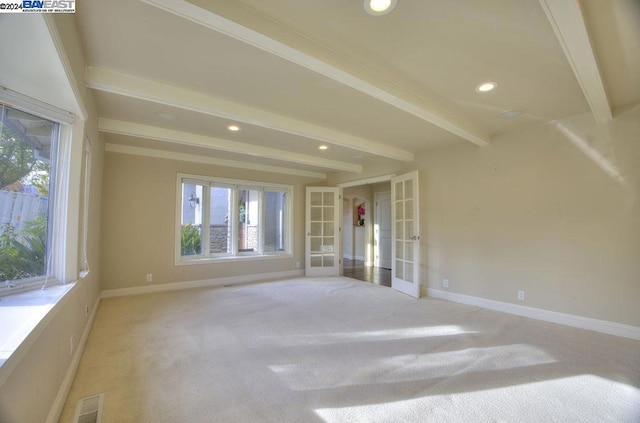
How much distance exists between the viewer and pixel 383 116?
328cm

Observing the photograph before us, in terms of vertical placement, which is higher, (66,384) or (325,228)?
(325,228)

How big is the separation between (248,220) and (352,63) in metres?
4.32

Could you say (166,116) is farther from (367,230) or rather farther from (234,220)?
(367,230)

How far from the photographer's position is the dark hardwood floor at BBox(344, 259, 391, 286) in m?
5.89

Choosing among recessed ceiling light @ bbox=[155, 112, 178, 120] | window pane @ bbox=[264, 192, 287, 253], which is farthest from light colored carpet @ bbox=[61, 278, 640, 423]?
window pane @ bbox=[264, 192, 287, 253]

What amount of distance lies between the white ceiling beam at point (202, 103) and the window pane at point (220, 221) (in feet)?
8.62

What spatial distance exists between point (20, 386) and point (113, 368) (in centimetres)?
116

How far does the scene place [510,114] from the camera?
3162 mm

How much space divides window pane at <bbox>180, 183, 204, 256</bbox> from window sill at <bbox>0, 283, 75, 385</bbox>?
3072 mm

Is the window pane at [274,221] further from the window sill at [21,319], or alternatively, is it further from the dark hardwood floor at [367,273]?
the window sill at [21,319]

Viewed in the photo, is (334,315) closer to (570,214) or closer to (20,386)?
(20,386)

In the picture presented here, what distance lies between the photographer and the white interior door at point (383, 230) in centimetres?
776

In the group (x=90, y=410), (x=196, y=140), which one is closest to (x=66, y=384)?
(x=90, y=410)

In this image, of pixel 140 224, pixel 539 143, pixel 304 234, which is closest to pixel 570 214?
pixel 539 143
